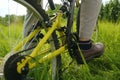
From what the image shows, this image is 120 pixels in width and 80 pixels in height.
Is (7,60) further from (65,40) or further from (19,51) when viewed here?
(65,40)

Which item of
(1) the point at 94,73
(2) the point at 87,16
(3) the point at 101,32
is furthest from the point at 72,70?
(3) the point at 101,32

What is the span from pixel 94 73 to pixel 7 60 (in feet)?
3.36

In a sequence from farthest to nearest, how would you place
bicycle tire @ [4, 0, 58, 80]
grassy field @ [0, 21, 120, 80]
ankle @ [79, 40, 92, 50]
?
grassy field @ [0, 21, 120, 80]
ankle @ [79, 40, 92, 50]
bicycle tire @ [4, 0, 58, 80]

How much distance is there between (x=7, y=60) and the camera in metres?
2.87

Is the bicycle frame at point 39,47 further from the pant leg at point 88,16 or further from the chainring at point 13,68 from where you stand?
the pant leg at point 88,16

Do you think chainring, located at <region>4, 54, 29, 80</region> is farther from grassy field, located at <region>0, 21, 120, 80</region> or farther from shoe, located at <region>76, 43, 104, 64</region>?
shoe, located at <region>76, 43, 104, 64</region>

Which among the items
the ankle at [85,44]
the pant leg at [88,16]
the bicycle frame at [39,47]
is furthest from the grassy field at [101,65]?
the pant leg at [88,16]

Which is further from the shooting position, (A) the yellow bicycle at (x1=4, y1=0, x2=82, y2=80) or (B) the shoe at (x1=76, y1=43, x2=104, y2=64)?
(B) the shoe at (x1=76, y1=43, x2=104, y2=64)

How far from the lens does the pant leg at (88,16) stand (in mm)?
2926

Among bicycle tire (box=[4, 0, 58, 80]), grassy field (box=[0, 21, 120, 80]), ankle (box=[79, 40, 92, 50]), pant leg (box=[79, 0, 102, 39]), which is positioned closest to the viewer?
bicycle tire (box=[4, 0, 58, 80])

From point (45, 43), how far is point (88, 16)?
1.19 ft

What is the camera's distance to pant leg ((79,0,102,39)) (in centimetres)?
293

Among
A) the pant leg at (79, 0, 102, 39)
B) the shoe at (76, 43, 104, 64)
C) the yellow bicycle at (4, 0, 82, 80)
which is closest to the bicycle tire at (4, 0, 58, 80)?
the yellow bicycle at (4, 0, 82, 80)

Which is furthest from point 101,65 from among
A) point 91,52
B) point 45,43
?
point 45,43
